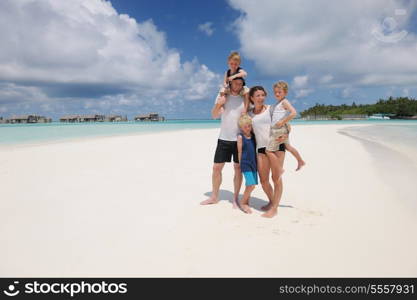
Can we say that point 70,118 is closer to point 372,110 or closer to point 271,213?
point 271,213

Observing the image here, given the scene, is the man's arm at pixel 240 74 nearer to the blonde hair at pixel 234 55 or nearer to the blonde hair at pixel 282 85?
the blonde hair at pixel 234 55

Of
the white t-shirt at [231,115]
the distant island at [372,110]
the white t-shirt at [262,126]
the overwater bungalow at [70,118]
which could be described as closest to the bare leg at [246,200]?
the white t-shirt at [262,126]

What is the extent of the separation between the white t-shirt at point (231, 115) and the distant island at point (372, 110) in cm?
11535

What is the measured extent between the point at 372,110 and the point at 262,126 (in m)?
133

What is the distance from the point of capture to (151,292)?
2006 millimetres

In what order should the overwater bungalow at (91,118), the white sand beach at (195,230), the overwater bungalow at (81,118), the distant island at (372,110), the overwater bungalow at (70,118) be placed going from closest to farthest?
the white sand beach at (195,230)
the overwater bungalow at (70,118)
the overwater bungalow at (81,118)
the overwater bungalow at (91,118)
the distant island at (372,110)

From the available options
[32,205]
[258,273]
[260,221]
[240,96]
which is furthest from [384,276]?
[32,205]

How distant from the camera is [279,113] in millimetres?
3158

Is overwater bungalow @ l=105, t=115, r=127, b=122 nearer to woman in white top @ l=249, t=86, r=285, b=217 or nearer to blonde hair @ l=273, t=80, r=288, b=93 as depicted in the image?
woman in white top @ l=249, t=86, r=285, b=217

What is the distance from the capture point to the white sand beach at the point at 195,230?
7.32 feet

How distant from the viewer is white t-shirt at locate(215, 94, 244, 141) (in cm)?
354

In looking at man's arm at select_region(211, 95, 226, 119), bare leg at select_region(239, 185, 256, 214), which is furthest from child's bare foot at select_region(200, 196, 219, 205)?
man's arm at select_region(211, 95, 226, 119)

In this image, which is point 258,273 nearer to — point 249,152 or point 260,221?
point 260,221

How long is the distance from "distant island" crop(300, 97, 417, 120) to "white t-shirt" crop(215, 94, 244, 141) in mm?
115355
